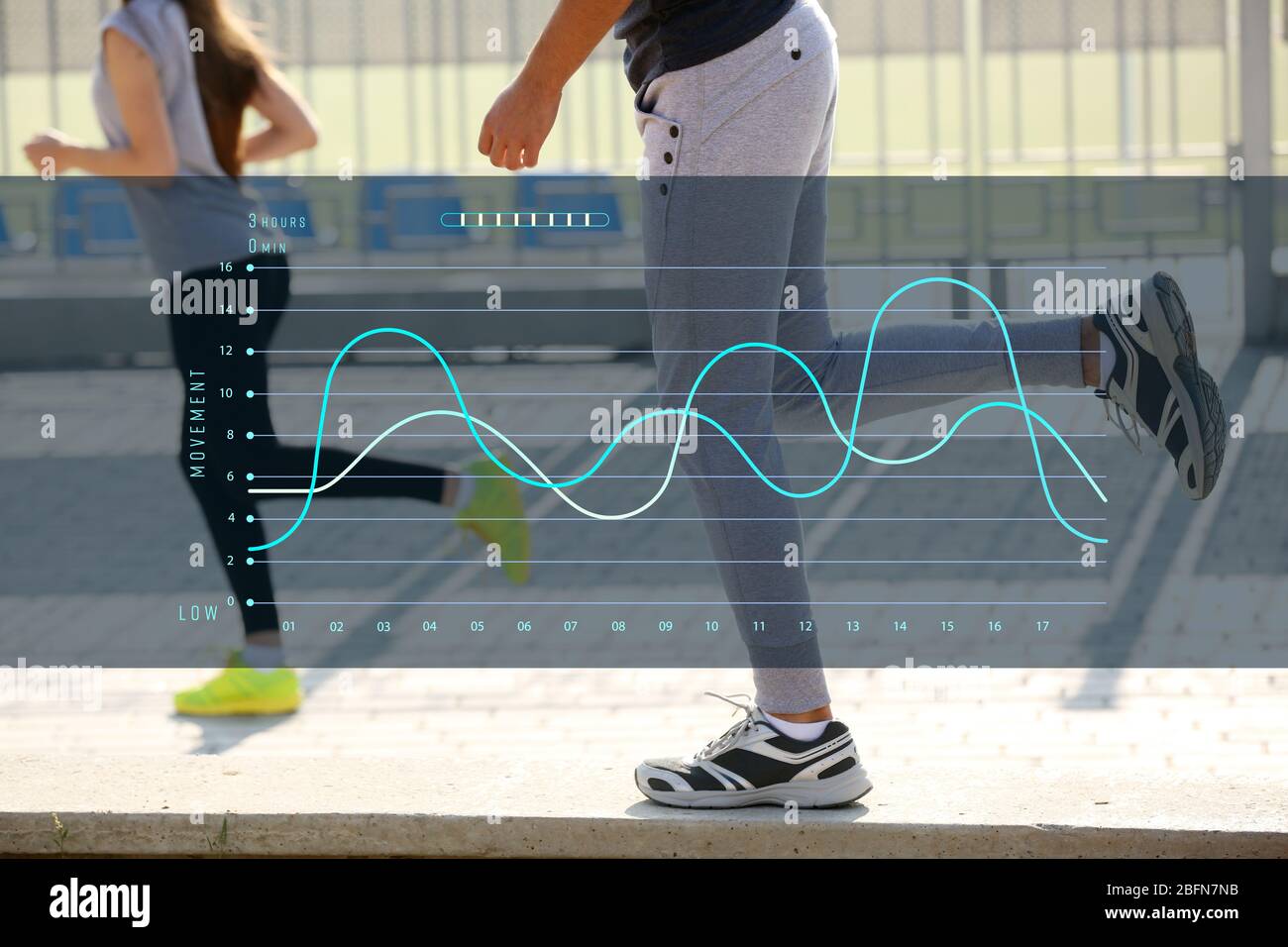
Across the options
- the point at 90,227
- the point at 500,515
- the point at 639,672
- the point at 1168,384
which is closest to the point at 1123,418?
the point at 1168,384

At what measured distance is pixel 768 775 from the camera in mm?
3000

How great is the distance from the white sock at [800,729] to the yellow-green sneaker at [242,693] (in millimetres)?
1441

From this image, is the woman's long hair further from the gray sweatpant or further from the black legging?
the gray sweatpant

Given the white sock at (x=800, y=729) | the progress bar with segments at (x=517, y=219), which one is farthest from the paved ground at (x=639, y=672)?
the progress bar with segments at (x=517, y=219)

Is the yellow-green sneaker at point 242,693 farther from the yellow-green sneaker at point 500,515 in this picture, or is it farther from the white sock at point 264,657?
the yellow-green sneaker at point 500,515

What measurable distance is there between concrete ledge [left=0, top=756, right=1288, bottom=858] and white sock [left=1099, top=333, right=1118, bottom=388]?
28.0 inches

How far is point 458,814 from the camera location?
300 cm

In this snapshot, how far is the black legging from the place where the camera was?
3.45 m

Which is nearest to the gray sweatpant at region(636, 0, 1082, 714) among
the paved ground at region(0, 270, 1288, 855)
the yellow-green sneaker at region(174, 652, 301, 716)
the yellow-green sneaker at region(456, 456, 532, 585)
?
the paved ground at region(0, 270, 1288, 855)

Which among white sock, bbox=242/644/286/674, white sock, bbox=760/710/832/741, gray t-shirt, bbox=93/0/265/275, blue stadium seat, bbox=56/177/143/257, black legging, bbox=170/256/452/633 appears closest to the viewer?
white sock, bbox=760/710/832/741

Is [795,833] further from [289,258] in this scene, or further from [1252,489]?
[1252,489]

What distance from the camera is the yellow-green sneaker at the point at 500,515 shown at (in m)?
3.67

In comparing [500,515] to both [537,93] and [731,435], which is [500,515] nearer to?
[731,435]
